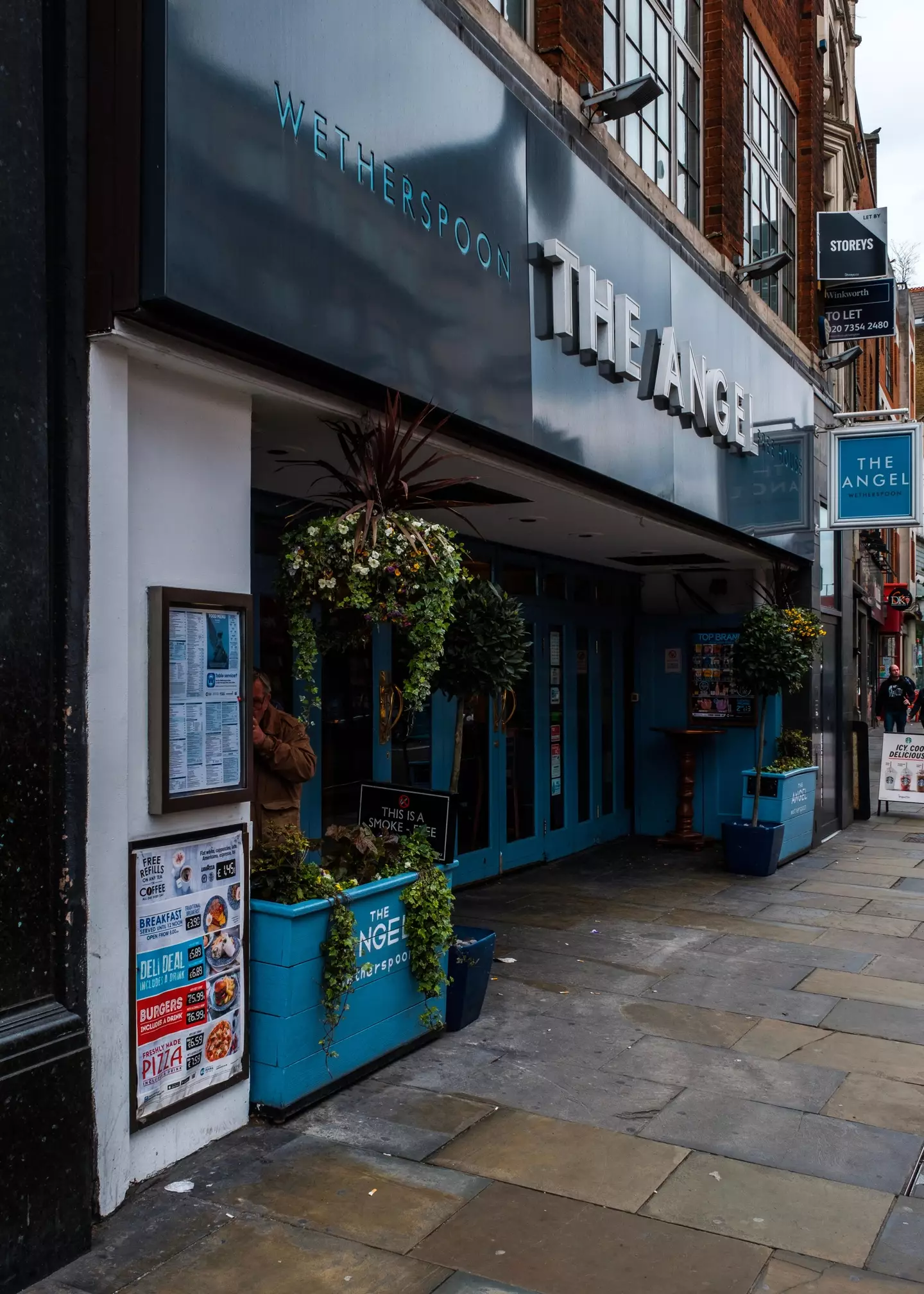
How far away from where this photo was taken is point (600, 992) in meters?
6.75

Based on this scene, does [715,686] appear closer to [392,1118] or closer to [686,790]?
[686,790]

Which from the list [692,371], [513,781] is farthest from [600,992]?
[692,371]

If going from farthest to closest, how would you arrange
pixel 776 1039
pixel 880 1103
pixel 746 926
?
pixel 746 926 < pixel 776 1039 < pixel 880 1103

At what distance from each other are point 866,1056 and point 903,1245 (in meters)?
2.03

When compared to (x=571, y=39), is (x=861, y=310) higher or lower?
higher

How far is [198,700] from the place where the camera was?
4414mm

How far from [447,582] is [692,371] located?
5.32 meters

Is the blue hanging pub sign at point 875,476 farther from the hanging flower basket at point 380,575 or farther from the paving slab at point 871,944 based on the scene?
the hanging flower basket at point 380,575

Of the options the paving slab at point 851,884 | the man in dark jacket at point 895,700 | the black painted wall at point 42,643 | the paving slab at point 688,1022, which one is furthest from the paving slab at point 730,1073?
the man in dark jacket at point 895,700

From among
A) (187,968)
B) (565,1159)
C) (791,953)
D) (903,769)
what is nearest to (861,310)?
(903,769)

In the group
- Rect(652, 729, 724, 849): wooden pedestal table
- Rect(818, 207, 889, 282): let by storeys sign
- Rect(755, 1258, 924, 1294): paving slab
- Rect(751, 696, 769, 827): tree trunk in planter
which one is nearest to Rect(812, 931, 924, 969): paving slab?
Rect(751, 696, 769, 827): tree trunk in planter

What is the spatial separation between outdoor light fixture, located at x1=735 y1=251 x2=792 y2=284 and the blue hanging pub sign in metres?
2.19

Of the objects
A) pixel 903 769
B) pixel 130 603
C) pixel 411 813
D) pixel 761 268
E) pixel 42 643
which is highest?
pixel 761 268

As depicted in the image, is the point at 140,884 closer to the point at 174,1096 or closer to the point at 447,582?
the point at 174,1096
